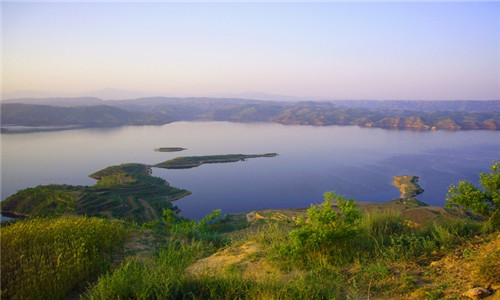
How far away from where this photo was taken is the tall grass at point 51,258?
3251 mm

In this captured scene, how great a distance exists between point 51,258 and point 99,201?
1074 inches

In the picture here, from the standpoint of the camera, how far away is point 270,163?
5241 centimetres

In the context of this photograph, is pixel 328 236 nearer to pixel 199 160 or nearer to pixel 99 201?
pixel 99 201

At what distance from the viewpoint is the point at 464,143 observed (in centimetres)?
6706

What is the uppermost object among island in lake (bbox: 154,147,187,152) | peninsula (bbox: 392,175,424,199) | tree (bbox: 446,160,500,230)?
tree (bbox: 446,160,500,230)

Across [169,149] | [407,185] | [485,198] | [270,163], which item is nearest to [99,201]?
[485,198]

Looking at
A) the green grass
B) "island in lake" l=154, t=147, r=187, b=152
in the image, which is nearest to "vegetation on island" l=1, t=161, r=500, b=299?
the green grass

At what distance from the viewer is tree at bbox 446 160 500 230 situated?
458 centimetres

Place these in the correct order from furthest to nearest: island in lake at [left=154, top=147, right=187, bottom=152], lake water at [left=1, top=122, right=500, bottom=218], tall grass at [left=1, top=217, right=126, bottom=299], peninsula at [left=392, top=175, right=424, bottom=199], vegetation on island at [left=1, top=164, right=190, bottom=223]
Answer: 1. island in lake at [left=154, top=147, right=187, bottom=152]
2. lake water at [left=1, top=122, right=500, bottom=218]
3. peninsula at [left=392, top=175, right=424, bottom=199]
4. vegetation on island at [left=1, top=164, right=190, bottom=223]
5. tall grass at [left=1, top=217, right=126, bottom=299]

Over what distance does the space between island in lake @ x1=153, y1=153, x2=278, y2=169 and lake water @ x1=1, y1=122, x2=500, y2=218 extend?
2282mm

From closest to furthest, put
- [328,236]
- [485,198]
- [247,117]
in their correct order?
[328,236] < [485,198] < [247,117]

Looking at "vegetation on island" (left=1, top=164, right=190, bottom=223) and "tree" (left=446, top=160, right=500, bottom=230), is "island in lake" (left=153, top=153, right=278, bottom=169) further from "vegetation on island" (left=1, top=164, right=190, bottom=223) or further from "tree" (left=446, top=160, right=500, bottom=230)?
"tree" (left=446, top=160, right=500, bottom=230)

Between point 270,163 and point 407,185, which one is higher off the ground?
point 270,163

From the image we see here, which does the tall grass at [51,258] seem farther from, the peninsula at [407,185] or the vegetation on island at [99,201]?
the peninsula at [407,185]
